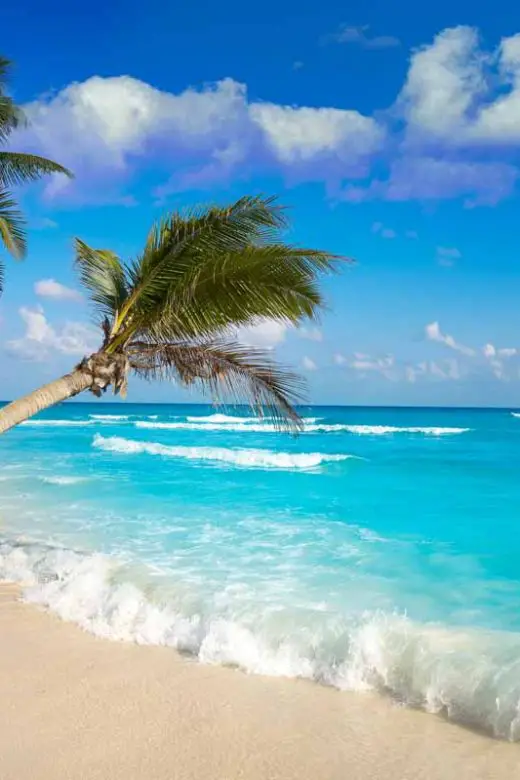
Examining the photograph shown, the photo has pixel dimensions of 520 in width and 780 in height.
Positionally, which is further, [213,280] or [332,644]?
[213,280]

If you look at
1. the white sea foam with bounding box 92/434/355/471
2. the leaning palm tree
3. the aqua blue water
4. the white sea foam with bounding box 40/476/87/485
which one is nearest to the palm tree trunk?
the leaning palm tree

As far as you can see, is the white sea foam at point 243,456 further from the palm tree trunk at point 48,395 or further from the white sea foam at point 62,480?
the palm tree trunk at point 48,395

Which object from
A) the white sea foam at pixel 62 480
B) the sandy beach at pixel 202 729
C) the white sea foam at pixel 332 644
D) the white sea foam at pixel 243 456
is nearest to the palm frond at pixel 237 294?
the white sea foam at pixel 332 644

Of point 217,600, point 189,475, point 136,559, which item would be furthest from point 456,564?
point 189,475

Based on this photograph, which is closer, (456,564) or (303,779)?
(303,779)

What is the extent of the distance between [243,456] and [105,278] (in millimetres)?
19729

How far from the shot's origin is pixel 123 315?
26.1 feet

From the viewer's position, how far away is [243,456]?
90.6 ft

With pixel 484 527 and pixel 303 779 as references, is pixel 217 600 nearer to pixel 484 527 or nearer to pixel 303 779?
pixel 303 779

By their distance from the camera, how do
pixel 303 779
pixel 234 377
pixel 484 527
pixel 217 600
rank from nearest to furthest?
pixel 303 779, pixel 217 600, pixel 234 377, pixel 484 527

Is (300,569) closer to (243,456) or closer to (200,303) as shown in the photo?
(200,303)

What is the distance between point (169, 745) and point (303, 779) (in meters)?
0.89

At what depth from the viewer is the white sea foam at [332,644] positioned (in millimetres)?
5074

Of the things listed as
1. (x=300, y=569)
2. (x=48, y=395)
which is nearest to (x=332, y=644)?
(x=300, y=569)
